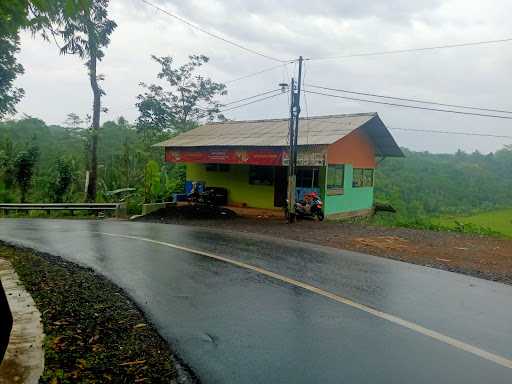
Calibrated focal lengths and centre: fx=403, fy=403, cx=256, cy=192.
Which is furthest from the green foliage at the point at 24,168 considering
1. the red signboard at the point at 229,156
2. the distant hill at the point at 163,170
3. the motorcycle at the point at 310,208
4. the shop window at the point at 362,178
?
the shop window at the point at 362,178

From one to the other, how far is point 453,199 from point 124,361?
1853 inches

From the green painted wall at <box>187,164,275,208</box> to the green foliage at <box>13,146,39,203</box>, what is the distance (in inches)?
362

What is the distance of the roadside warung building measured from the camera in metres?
17.5

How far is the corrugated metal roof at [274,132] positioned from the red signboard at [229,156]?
1.04ft

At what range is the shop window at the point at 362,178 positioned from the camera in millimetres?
21494

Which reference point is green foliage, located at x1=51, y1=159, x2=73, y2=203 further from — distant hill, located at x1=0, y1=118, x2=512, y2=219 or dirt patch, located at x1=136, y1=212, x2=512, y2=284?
dirt patch, located at x1=136, y1=212, x2=512, y2=284

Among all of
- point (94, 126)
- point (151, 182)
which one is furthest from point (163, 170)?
point (151, 182)

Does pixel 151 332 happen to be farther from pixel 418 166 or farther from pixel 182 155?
pixel 418 166

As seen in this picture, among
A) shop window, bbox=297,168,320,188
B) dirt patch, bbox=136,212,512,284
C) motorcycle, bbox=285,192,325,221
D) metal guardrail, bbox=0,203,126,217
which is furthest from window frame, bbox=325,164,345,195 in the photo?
metal guardrail, bbox=0,203,126,217

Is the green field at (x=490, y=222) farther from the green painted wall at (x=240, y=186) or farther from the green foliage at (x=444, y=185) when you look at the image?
the green painted wall at (x=240, y=186)

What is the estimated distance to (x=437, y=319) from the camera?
4.96 metres

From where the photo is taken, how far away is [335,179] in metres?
19.9

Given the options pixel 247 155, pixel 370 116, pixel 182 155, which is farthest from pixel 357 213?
pixel 182 155

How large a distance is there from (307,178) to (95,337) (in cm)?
1587
